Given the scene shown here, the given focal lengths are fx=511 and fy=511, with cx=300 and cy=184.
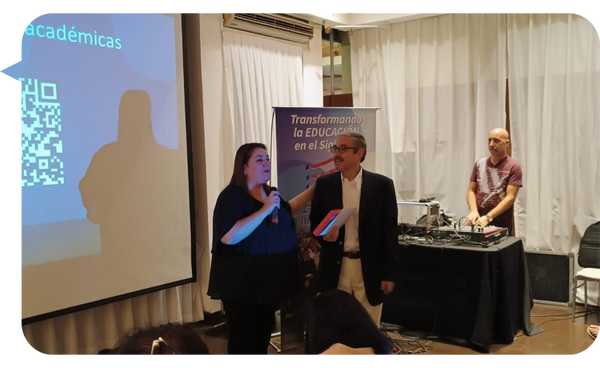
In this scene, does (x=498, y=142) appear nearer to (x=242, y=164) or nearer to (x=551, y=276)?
(x=551, y=276)

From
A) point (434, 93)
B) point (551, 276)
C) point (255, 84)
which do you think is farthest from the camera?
point (551, 276)

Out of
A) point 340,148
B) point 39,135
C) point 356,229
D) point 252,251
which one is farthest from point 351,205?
point 39,135

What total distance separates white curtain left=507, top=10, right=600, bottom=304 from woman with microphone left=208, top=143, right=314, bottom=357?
2111 millimetres

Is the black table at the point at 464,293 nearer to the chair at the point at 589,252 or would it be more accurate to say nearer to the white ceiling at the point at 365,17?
the chair at the point at 589,252

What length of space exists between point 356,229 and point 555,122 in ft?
6.78

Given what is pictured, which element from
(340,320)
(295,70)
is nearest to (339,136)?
(295,70)

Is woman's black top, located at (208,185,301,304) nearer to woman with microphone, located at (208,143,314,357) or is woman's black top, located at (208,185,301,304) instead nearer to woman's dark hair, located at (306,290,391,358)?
woman with microphone, located at (208,143,314,357)

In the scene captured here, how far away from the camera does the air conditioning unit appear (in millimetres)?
3121

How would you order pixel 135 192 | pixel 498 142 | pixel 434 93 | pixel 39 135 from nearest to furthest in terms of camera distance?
1. pixel 39 135
2. pixel 135 192
3. pixel 498 142
4. pixel 434 93

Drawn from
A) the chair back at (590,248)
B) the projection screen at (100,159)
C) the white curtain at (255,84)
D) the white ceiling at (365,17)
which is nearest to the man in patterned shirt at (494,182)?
the chair back at (590,248)

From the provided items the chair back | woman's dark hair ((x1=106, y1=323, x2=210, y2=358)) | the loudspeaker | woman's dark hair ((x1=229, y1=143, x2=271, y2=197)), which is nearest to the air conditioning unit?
woman's dark hair ((x1=229, y1=143, x2=271, y2=197))

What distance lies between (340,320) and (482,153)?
6.43ft

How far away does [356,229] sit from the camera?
288 centimetres
